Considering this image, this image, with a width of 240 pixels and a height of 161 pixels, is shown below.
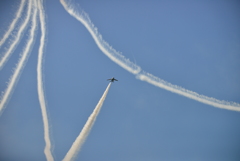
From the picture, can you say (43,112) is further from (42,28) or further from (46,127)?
(42,28)

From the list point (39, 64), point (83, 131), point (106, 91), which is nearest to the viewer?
point (39, 64)

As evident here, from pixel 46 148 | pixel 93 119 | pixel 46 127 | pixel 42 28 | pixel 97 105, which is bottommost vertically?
pixel 46 148

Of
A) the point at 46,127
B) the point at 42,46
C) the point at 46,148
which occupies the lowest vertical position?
the point at 46,148

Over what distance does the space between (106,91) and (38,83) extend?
500 inches

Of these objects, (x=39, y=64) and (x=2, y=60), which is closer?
(x=2, y=60)

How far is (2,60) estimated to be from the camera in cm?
3478

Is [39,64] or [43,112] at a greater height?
[39,64]

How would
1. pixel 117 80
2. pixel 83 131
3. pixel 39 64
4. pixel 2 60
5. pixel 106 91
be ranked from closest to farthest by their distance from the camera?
pixel 2 60, pixel 39 64, pixel 83 131, pixel 106 91, pixel 117 80

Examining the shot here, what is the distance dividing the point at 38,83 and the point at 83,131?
11310mm

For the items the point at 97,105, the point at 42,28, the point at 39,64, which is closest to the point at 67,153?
the point at 97,105

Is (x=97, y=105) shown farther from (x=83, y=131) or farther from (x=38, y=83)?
(x=38, y=83)

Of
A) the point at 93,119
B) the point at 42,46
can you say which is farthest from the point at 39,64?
the point at 93,119

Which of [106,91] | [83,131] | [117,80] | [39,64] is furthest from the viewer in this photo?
[117,80]

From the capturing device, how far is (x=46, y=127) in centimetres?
3897
